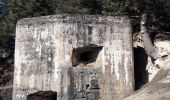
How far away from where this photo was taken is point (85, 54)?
1327cm

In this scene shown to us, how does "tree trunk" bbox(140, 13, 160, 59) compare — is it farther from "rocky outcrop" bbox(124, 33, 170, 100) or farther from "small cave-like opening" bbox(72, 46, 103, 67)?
"small cave-like opening" bbox(72, 46, 103, 67)

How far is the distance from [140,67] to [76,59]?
276cm

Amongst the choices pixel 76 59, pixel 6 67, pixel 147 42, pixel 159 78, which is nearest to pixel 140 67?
pixel 147 42

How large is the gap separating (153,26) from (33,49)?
→ 617cm

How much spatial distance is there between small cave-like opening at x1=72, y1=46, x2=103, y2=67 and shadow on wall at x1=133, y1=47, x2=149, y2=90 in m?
1.84

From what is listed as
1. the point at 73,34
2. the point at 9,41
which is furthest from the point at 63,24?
the point at 9,41

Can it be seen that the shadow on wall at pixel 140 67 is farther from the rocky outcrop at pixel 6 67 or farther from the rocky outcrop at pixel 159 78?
the rocky outcrop at pixel 6 67

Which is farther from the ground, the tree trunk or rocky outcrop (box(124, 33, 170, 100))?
the tree trunk

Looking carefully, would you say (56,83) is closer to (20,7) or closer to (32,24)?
(32,24)

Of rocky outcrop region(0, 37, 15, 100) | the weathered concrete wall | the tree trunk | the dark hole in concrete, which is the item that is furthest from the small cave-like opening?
rocky outcrop region(0, 37, 15, 100)

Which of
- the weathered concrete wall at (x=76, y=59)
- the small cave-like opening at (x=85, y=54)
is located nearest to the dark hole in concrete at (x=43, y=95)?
the weathered concrete wall at (x=76, y=59)

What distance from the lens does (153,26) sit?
17.1 metres

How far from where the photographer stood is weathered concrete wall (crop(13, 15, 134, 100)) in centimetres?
1240

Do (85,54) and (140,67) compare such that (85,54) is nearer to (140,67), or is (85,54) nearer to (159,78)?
(140,67)
